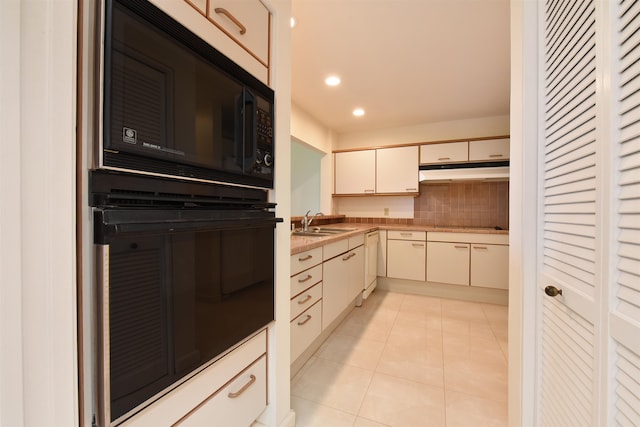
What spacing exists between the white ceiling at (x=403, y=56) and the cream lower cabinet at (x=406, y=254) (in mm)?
1578

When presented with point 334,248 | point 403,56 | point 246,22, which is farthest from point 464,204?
point 246,22

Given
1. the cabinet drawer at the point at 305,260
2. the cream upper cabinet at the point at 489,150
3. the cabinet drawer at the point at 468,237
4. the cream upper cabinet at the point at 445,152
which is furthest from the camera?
the cream upper cabinet at the point at 445,152

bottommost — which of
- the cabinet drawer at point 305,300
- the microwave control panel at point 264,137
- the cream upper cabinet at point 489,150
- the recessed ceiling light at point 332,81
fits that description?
the cabinet drawer at point 305,300

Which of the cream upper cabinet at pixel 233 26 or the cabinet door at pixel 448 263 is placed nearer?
the cream upper cabinet at pixel 233 26

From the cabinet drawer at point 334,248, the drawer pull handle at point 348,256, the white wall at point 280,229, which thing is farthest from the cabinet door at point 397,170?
the white wall at point 280,229

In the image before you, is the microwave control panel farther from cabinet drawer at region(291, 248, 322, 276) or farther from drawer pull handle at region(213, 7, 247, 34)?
cabinet drawer at region(291, 248, 322, 276)

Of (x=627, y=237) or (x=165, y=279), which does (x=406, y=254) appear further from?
(x=165, y=279)

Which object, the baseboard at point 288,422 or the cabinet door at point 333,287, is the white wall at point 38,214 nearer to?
the baseboard at point 288,422

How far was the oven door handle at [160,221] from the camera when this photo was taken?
549mm

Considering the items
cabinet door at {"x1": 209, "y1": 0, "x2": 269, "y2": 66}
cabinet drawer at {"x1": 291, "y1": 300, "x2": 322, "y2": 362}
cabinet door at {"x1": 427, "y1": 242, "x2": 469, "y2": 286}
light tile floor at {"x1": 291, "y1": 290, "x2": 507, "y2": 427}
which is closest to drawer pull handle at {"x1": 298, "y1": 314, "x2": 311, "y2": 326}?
cabinet drawer at {"x1": 291, "y1": 300, "x2": 322, "y2": 362}

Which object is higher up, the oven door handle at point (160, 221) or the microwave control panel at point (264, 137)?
the microwave control panel at point (264, 137)

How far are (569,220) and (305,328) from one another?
1415 mm

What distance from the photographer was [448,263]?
10.1 feet

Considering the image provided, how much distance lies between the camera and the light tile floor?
136 cm
